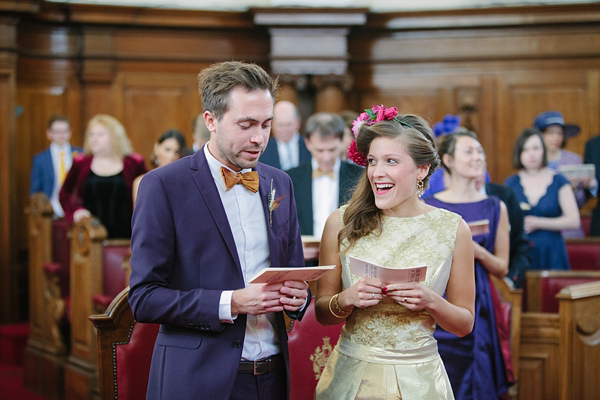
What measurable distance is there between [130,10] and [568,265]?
4541mm

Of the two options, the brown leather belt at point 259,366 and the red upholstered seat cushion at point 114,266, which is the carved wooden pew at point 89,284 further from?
the brown leather belt at point 259,366

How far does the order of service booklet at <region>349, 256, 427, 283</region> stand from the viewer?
2139 millimetres

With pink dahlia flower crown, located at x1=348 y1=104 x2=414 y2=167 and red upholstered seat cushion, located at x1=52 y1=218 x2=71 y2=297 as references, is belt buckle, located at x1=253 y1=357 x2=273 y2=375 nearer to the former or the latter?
pink dahlia flower crown, located at x1=348 y1=104 x2=414 y2=167

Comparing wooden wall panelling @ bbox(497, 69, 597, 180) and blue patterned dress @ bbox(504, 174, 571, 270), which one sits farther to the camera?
wooden wall panelling @ bbox(497, 69, 597, 180)

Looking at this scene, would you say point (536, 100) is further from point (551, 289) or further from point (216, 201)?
point (216, 201)

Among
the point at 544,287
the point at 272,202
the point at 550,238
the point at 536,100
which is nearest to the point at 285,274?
the point at 272,202

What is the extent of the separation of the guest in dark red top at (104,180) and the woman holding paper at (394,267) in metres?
3.44

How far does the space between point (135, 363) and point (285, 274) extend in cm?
97

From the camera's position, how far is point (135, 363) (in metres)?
2.70

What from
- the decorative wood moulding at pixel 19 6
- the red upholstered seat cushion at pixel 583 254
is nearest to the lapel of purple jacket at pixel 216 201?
the red upholstered seat cushion at pixel 583 254

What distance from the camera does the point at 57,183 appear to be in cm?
677

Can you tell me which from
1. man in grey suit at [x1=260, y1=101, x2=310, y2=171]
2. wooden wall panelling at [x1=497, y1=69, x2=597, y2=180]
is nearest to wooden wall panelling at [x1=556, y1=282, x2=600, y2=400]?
man in grey suit at [x1=260, y1=101, x2=310, y2=171]

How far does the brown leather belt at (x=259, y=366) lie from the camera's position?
2.11 metres

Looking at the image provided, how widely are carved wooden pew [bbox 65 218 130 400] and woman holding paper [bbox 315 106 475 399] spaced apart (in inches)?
102
